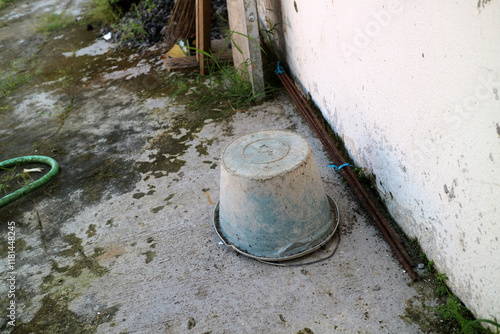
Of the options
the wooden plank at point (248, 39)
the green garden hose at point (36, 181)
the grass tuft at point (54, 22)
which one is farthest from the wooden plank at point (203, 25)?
the grass tuft at point (54, 22)

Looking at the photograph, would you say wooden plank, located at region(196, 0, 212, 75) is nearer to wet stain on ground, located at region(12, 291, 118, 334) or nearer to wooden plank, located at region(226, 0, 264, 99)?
wooden plank, located at region(226, 0, 264, 99)

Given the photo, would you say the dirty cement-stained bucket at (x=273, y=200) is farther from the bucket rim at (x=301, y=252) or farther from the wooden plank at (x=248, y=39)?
the wooden plank at (x=248, y=39)

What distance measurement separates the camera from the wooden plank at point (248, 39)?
329 cm

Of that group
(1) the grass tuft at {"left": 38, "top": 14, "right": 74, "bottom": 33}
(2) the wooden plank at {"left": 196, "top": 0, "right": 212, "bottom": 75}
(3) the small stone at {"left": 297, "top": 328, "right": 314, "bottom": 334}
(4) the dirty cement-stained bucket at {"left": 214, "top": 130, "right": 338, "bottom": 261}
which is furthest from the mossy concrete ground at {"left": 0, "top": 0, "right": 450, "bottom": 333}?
(1) the grass tuft at {"left": 38, "top": 14, "right": 74, "bottom": 33}

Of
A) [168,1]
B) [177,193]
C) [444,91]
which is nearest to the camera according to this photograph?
[444,91]

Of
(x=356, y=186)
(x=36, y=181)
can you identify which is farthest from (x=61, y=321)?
(x=356, y=186)

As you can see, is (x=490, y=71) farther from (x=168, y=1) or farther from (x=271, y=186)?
(x=168, y=1)

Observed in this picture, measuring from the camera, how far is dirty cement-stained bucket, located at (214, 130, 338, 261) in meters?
1.93

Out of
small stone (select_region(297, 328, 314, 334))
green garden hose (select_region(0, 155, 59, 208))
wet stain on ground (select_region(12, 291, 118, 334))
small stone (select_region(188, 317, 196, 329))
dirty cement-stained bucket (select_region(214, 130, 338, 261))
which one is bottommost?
small stone (select_region(297, 328, 314, 334))

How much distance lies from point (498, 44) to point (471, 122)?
29 cm

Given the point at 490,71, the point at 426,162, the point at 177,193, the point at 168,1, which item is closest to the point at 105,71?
the point at 168,1

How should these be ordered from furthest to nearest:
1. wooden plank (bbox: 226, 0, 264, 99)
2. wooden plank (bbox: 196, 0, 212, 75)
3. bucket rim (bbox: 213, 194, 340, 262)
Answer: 1. wooden plank (bbox: 196, 0, 212, 75)
2. wooden plank (bbox: 226, 0, 264, 99)
3. bucket rim (bbox: 213, 194, 340, 262)

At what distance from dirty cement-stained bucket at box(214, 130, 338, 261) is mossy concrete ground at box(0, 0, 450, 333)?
0.37 feet

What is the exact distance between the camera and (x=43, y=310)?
2033mm
